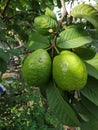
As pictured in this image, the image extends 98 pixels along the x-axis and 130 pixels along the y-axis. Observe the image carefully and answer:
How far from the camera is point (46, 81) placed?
0.76m

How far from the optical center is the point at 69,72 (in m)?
0.73

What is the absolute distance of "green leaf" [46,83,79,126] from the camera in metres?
0.75

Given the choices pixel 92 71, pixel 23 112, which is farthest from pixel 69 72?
pixel 23 112

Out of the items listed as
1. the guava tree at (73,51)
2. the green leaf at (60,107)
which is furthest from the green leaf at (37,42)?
the green leaf at (60,107)

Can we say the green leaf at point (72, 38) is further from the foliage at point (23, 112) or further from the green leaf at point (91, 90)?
the foliage at point (23, 112)

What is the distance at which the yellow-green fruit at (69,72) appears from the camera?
716 mm

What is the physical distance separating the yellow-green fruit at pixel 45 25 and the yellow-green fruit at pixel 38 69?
0.27ft

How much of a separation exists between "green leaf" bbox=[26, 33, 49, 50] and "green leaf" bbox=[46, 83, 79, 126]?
107 mm

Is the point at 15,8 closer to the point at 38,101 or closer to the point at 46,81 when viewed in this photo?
the point at 38,101

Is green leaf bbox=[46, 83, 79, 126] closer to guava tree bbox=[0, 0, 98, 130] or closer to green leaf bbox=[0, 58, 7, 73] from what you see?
guava tree bbox=[0, 0, 98, 130]

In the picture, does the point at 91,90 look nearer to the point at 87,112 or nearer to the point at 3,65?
the point at 87,112

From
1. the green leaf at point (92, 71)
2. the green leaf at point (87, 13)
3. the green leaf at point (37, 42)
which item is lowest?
the green leaf at point (92, 71)

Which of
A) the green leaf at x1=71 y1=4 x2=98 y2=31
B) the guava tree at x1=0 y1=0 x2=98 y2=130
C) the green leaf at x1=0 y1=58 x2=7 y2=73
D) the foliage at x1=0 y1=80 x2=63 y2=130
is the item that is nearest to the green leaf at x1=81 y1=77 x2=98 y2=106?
the guava tree at x1=0 y1=0 x2=98 y2=130

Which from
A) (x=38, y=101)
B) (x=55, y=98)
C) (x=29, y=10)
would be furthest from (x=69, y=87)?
(x=38, y=101)
